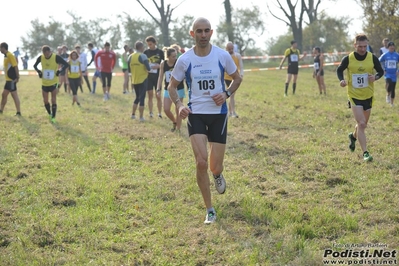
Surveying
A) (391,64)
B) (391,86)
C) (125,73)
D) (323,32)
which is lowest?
(391,86)

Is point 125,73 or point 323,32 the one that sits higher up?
point 323,32

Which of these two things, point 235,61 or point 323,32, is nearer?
point 235,61

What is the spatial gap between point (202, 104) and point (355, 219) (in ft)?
6.98

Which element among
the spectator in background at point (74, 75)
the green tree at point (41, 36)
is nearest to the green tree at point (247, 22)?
the green tree at point (41, 36)

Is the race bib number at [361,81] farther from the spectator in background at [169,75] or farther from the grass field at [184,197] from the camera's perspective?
the spectator in background at [169,75]

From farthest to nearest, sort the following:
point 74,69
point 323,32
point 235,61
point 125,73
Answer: point 323,32, point 125,73, point 74,69, point 235,61

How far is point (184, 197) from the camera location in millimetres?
6672

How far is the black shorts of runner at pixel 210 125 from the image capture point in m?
5.64

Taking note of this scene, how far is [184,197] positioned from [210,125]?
139 cm

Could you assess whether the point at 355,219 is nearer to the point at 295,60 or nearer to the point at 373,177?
the point at 373,177

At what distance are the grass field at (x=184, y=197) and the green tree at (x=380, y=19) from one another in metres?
17.0

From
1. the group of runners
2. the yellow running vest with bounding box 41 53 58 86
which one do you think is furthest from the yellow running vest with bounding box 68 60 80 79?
the yellow running vest with bounding box 41 53 58 86

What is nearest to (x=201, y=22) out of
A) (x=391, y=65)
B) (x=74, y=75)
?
(x=391, y=65)

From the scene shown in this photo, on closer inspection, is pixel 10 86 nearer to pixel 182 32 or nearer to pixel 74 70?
pixel 74 70
